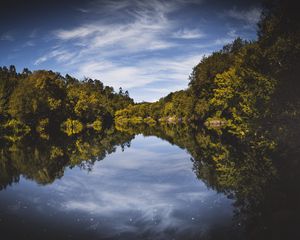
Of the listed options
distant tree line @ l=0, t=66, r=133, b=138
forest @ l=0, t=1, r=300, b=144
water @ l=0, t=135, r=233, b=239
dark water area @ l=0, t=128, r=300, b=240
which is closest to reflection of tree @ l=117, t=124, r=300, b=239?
dark water area @ l=0, t=128, r=300, b=240

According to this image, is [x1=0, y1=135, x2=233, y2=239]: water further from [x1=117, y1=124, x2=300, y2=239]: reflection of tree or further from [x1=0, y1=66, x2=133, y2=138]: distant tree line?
[x1=0, y1=66, x2=133, y2=138]: distant tree line

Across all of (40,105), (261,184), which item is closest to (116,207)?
(261,184)

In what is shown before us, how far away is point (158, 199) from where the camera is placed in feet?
47.6

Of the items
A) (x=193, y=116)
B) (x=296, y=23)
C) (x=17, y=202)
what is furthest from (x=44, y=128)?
(x=17, y=202)

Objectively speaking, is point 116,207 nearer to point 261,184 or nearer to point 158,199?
point 158,199

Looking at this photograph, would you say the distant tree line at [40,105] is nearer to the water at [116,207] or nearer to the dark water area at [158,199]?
the dark water area at [158,199]

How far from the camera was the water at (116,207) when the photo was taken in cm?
1016

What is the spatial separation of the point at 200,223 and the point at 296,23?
75.4ft

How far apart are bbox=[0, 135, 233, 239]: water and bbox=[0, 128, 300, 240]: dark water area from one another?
0.09 ft

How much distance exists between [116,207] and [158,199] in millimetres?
1954

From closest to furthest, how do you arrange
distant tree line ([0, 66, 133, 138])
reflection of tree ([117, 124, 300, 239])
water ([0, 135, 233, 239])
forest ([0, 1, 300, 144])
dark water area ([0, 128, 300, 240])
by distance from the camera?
reflection of tree ([117, 124, 300, 239])
dark water area ([0, 128, 300, 240])
water ([0, 135, 233, 239])
forest ([0, 1, 300, 144])
distant tree line ([0, 66, 133, 138])

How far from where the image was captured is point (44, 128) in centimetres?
7500

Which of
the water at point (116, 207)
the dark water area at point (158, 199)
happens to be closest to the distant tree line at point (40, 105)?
the dark water area at point (158, 199)

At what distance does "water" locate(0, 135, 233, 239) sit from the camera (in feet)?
33.3
